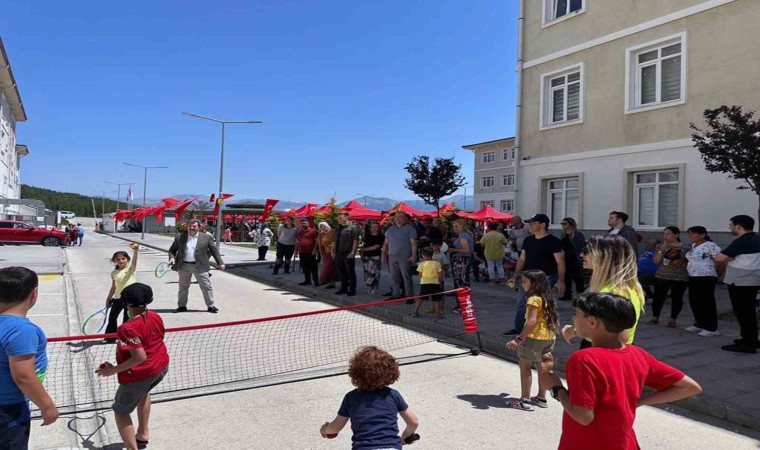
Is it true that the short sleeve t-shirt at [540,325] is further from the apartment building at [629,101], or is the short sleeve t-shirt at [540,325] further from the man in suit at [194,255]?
the apartment building at [629,101]

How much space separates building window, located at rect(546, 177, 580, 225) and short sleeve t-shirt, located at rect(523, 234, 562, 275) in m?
9.95

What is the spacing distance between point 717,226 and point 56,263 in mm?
22494

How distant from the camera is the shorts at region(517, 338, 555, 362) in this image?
4.99 m

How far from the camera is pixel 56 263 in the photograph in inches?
830

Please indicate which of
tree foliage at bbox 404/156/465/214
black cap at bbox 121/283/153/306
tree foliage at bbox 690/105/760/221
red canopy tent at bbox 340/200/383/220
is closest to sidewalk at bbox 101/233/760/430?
tree foliage at bbox 690/105/760/221

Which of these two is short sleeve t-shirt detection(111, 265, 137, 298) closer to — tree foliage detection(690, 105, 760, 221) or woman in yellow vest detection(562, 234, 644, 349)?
woman in yellow vest detection(562, 234, 644, 349)

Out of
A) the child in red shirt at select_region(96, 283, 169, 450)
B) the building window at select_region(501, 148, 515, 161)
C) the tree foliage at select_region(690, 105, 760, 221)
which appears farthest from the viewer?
the building window at select_region(501, 148, 515, 161)

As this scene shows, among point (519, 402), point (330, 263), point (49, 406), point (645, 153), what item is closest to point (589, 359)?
point (49, 406)

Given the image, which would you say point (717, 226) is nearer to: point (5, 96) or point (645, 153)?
point (645, 153)

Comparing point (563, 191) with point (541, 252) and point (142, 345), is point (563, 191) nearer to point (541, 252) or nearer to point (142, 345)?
point (541, 252)

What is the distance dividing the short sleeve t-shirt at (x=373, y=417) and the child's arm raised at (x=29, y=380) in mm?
1467

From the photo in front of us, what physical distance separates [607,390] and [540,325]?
2.91 m

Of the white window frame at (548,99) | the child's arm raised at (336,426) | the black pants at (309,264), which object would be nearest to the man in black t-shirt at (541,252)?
the child's arm raised at (336,426)

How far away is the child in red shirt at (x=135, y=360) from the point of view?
3771mm
